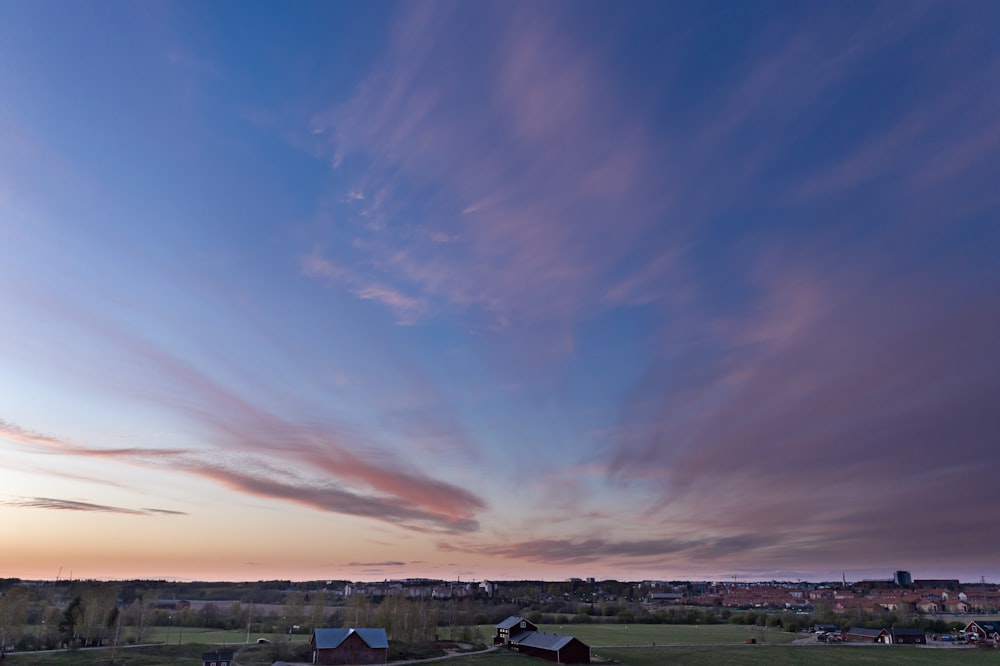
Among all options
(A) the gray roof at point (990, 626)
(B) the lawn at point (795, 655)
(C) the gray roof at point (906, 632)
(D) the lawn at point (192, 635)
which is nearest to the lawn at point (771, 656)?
(B) the lawn at point (795, 655)

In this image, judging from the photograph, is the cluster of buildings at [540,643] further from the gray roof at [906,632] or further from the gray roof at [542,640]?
the gray roof at [906,632]

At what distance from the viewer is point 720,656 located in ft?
250

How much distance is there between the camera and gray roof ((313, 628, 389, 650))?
6825cm

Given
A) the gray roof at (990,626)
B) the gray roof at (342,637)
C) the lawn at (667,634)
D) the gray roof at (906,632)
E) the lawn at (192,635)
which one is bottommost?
the lawn at (667,634)

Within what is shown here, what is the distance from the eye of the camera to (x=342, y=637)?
69.9 meters

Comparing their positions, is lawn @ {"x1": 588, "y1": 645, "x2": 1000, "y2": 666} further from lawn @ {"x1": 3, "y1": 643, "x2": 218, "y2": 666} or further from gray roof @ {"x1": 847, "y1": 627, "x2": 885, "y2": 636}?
lawn @ {"x1": 3, "y1": 643, "x2": 218, "y2": 666}

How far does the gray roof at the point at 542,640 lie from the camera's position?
72019mm

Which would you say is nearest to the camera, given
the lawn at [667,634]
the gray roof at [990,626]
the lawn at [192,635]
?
the lawn at [192,635]

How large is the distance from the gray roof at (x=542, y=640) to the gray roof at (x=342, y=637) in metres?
18.9

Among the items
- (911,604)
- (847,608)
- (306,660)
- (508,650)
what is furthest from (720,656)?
(911,604)

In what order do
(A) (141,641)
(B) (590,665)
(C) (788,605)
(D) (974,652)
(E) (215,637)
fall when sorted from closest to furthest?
(B) (590,665)
(D) (974,652)
(A) (141,641)
(E) (215,637)
(C) (788,605)

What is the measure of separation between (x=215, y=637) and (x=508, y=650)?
4691cm

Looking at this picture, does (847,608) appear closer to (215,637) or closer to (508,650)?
(508,650)

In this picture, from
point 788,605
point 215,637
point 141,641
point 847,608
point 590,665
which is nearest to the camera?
point 590,665
